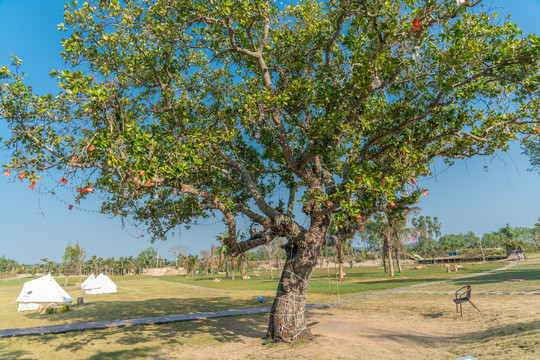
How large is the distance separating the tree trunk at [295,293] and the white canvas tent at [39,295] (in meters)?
19.6

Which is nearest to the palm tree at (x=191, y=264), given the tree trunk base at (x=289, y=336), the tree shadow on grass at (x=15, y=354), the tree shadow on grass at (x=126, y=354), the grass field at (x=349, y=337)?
the grass field at (x=349, y=337)

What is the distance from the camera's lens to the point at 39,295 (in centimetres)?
2181

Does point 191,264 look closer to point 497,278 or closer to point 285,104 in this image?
point 497,278

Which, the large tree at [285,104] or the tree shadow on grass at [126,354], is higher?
the large tree at [285,104]

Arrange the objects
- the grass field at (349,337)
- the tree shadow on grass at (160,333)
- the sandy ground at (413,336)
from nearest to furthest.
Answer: the sandy ground at (413,336)
the grass field at (349,337)
the tree shadow on grass at (160,333)

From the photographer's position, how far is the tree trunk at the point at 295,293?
10297mm

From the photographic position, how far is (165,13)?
348 inches

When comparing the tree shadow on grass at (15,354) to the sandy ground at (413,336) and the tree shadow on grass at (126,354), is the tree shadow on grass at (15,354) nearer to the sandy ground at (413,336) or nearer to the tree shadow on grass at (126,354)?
the tree shadow on grass at (126,354)

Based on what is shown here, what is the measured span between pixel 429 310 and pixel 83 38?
17.6 m

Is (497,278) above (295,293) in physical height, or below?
below

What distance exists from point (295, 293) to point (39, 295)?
21.1 m

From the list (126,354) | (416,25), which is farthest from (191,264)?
(416,25)

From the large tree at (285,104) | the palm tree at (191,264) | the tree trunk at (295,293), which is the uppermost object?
the large tree at (285,104)

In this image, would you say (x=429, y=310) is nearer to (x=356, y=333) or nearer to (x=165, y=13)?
(x=356, y=333)
